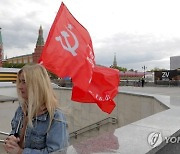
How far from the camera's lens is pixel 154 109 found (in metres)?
9.61

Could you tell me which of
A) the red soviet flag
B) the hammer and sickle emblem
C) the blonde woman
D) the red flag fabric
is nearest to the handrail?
the red flag fabric

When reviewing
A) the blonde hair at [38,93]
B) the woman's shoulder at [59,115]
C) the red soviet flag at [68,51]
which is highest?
the red soviet flag at [68,51]

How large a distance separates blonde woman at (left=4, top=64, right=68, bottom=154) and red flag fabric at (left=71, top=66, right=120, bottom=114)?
8.66 ft

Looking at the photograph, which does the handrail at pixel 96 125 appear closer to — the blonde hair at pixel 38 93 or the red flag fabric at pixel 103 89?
the red flag fabric at pixel 103 89

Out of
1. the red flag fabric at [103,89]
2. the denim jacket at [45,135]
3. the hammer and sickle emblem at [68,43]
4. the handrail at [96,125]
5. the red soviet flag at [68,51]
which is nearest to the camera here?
the denim jacket at [45,135]

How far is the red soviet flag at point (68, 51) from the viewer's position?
181 inches

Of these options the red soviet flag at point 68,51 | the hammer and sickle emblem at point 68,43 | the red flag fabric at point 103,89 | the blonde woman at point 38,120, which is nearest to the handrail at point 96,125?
the red flag fabric at point 103,89

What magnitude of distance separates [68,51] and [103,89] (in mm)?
1044

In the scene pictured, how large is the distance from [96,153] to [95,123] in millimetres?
11700

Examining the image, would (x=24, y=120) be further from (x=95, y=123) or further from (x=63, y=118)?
(x=95, y=123)

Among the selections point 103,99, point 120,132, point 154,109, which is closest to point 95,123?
point 154,109

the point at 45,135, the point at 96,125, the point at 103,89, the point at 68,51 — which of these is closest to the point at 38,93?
the point at 45,135

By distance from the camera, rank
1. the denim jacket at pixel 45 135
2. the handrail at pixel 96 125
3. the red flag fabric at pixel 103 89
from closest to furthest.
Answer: the denim jacket at pixel 45 135 < the red flag fabric at pixel 103 89 < the handrail at pixel 96 125

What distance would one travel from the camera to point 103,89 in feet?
17.3
